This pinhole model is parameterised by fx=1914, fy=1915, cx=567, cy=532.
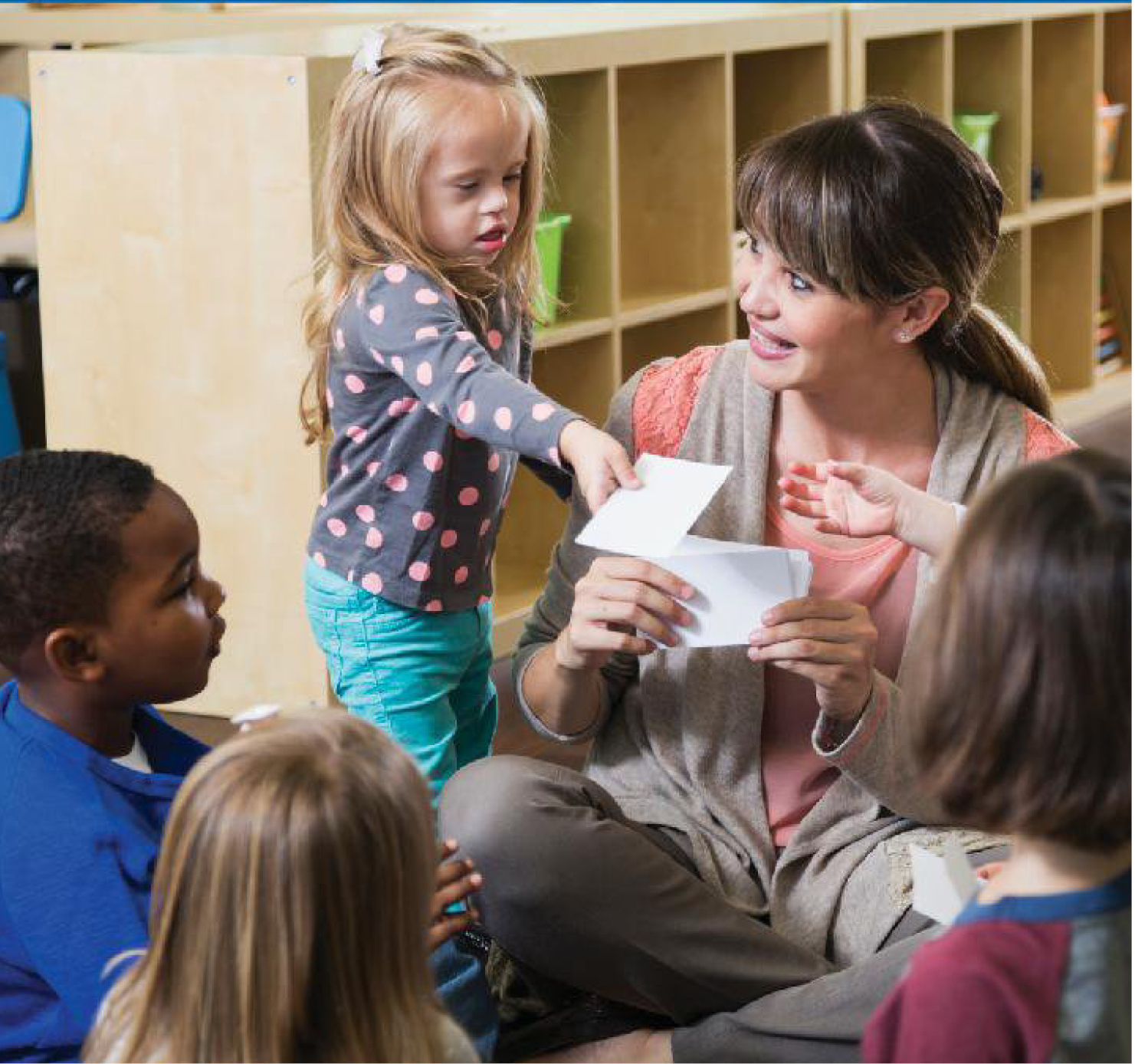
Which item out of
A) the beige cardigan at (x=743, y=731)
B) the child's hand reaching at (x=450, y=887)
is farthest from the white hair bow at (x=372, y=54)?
the child's hand reaching at (x=450, y=887)

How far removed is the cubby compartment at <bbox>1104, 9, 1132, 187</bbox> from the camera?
5.06 meters

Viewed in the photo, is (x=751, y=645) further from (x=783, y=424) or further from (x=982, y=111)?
(x=982, y=111)

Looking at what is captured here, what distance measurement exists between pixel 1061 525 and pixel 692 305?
276cm

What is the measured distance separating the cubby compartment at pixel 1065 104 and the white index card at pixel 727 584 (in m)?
3.52

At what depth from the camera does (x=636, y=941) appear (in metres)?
1.80

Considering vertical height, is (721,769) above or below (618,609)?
below

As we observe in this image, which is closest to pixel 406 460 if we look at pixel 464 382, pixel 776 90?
pixel 464 382

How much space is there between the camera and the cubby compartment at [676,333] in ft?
12.9

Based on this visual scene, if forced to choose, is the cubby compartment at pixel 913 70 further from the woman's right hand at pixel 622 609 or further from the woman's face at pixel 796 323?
the woman's right hand at pixel 622 609

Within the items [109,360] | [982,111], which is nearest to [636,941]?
[109,360]

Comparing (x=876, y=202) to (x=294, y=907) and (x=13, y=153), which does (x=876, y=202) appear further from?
(x=13, y=153)

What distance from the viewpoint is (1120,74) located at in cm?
518

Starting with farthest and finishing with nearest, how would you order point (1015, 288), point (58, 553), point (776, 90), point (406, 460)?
point (1015, 288), point (776, 90), point (406, 460), point (58, 553)

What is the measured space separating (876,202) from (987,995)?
2.92ft
